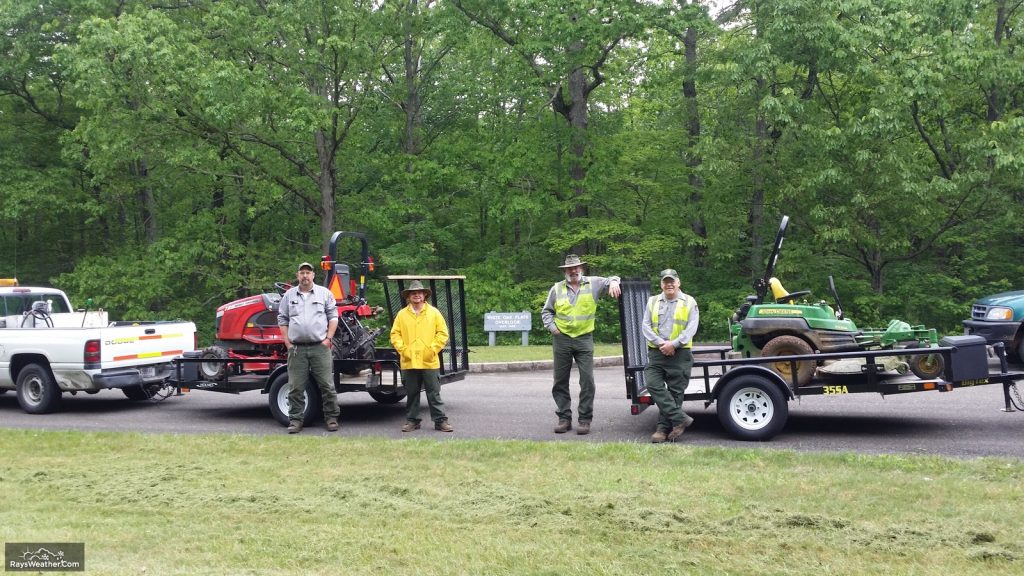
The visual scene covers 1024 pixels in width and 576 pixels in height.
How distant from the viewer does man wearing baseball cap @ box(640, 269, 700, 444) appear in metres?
8.49

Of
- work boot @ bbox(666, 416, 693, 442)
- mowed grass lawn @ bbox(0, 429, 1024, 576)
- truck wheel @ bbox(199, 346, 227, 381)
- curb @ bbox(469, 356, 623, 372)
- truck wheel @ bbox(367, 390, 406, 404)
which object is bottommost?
mowed grass lawn @ bbox(0, 429, 1024, 576)

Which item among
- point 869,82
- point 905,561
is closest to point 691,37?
point 869,82

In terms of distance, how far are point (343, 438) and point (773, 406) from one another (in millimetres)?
4534

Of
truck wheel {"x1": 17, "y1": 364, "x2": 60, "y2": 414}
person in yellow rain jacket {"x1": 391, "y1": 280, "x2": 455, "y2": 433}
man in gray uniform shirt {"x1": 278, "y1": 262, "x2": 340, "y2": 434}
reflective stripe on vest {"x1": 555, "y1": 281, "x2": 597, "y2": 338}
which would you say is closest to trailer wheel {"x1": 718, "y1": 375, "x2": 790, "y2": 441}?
reflective stripe on vest {"x1": 555, "y1": 281, "x2": 597, "y2": 338}

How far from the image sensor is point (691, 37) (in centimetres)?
2541

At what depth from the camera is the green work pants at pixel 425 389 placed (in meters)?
9.54

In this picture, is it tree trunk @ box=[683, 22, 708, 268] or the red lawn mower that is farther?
tree trunk @ box=[683, 22, 708, 268]

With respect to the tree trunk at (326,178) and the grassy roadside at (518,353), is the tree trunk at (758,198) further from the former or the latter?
the tree trunk at (326,178)

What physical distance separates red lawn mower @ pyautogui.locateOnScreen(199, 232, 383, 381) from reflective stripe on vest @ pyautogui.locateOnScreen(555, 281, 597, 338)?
292cm

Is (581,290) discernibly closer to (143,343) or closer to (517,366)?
(143,343)

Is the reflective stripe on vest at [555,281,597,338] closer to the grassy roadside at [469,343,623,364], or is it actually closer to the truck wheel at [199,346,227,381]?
the truck wheel at [199,346,227,381]

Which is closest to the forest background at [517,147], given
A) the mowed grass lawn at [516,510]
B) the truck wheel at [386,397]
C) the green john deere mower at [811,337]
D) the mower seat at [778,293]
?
the mower seat at [778,293]

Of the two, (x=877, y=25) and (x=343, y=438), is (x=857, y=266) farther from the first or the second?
(x=343, y=438)

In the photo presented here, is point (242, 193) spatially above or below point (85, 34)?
below
